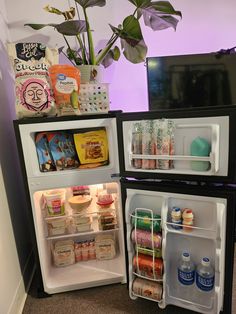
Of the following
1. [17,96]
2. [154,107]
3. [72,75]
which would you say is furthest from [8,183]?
[154,107]

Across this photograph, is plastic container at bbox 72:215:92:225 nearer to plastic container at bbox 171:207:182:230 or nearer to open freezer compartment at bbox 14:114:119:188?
open freezer compartment at bbox 14:114:119:188

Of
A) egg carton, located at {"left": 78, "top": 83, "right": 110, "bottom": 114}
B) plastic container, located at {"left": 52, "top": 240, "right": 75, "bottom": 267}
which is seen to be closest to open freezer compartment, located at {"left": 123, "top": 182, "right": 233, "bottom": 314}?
egg carton, located at {"left": 78, "top": 83, "right": 110, "bottom": 114}

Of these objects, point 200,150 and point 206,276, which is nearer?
point 200,150

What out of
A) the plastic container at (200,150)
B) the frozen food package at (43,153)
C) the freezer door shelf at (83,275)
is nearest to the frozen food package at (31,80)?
the frozen food package at (43,153)

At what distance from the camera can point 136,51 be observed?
1350 millimetres

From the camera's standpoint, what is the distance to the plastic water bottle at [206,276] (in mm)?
1065

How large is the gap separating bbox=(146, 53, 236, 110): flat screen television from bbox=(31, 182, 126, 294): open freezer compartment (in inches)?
30.1

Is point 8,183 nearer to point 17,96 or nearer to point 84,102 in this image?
point 17,96

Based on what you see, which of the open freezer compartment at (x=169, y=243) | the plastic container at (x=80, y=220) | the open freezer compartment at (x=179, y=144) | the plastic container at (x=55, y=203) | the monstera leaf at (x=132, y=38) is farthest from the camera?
the plastic container at (x=80, y=220)

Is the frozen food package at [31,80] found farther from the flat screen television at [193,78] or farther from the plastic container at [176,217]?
the plastic container at [176,217]

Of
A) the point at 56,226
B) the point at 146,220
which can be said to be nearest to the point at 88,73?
the point at 146,220

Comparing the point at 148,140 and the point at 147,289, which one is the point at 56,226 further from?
the point at 148,140

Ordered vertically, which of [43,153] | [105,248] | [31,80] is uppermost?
[31,80]

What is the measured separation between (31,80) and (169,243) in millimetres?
1118
